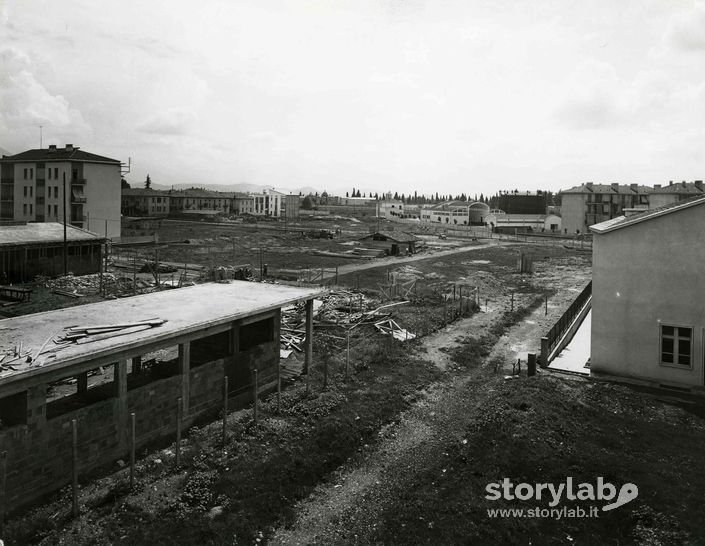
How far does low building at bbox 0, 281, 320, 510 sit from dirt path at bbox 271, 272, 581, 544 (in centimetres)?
421

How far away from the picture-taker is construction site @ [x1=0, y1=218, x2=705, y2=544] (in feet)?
34.5

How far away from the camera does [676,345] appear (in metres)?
18.4

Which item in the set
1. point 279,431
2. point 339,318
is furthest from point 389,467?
point 339,318

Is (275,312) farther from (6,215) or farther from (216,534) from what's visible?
(6,215)

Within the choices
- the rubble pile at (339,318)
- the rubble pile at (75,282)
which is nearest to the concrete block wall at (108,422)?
the rubble pile at (339,318)

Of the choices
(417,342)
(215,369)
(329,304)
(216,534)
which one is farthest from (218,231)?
(216,534)

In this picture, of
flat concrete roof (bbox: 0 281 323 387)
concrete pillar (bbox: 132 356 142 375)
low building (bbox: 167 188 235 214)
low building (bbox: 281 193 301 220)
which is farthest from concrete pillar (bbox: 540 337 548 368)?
low building (bbox: 281 193 301 220)

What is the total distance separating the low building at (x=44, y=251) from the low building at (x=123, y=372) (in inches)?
915

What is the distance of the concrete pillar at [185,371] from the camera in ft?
46.8

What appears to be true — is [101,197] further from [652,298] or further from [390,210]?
[390,210]

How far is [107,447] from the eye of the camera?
1241 centimetres

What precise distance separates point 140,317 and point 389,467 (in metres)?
8.11

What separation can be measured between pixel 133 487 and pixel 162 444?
2204 mm

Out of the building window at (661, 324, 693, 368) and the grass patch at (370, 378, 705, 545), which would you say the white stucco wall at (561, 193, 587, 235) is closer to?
the building window at (661, 324, 693, 368)
